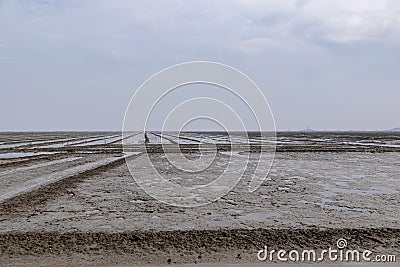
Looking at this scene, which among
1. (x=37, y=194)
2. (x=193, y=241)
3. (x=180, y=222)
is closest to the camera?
(x=193, y=241)

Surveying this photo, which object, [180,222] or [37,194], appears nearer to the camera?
[180,222]

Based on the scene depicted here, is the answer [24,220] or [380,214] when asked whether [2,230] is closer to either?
[24,220]

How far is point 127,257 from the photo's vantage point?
669 centimetres

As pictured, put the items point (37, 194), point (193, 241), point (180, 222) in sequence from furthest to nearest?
point (37, 194) < point (180, 222) < point (193, 241)

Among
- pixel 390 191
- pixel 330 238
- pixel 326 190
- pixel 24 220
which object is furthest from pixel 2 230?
pixel 390 191

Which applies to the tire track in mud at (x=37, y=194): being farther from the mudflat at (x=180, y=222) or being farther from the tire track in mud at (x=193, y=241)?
the tire track in mud at (x=193, y=241)
